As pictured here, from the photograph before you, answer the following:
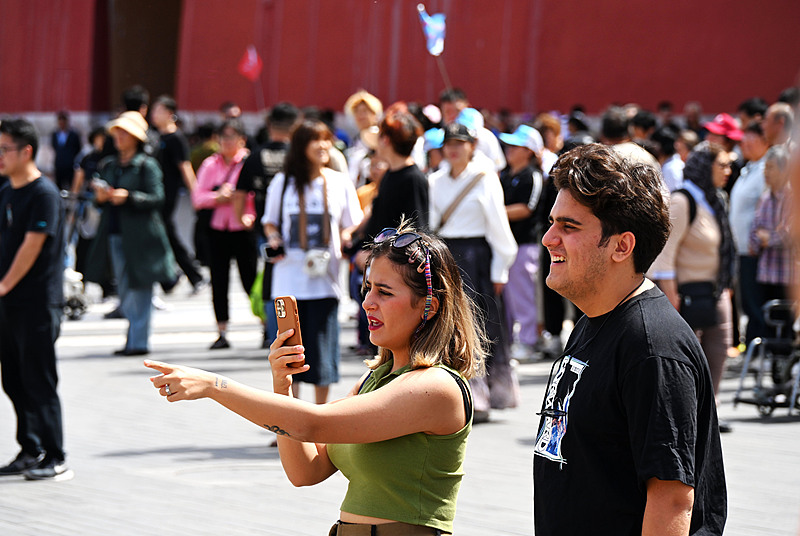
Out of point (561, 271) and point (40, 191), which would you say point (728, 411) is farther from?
point (561, 271)

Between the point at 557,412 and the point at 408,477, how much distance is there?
526 mm

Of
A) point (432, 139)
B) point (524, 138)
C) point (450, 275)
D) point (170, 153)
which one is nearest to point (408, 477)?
point (450, 275)

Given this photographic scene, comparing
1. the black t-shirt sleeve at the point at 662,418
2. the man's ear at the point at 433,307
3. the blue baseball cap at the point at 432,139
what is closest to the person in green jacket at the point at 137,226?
the blue baseball cap at the point at 432,139

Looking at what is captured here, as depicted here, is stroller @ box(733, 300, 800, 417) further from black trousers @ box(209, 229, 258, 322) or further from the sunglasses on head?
the sunglasses on head

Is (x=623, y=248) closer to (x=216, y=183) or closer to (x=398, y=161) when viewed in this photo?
(x=398, y=161)

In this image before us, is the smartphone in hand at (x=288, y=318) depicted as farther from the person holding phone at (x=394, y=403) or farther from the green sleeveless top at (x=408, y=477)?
the green sleeveless top at (x=408, y=477)

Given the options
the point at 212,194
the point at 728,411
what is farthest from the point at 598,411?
the point at 212,194

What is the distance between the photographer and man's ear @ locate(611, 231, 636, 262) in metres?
2.80

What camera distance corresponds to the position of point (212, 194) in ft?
40.0

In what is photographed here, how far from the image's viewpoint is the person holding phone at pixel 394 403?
115 inches

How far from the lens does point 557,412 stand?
2840 millimetres

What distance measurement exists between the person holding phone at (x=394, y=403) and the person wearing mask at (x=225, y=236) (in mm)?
8131

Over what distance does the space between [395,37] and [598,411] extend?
21289mm

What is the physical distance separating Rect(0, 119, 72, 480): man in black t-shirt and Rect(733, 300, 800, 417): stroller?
474 cm
